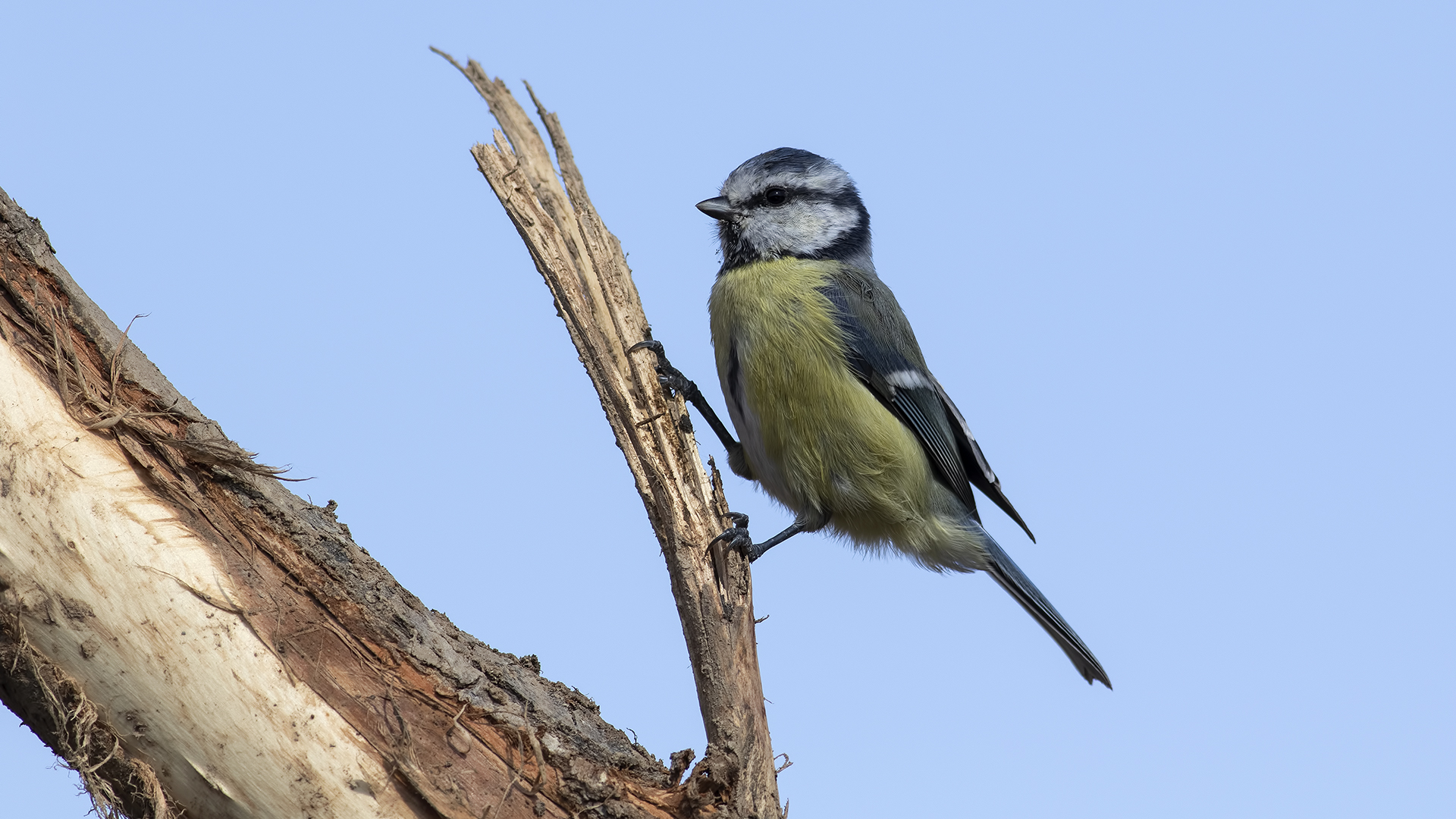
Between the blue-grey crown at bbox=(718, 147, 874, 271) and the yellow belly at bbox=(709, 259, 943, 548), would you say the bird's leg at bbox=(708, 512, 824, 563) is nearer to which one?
the yellow belly at bbox=(709, 259, 943, 548)

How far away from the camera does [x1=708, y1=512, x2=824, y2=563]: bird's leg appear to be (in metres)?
3.46

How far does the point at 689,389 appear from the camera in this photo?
4.33 metres

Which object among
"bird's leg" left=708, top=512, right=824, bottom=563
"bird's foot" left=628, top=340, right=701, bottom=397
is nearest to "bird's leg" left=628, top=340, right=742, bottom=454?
"bird's foot" left=628, top=340, right=701, bottom=397

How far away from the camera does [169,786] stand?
Result: 2.61 m

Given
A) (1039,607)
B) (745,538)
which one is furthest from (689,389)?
(1039,607)

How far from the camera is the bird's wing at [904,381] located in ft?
14.8

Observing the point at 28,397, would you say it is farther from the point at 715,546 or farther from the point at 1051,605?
→ the point at 1051,605

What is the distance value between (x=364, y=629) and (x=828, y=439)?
6.85 ft

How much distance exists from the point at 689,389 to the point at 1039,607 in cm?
189

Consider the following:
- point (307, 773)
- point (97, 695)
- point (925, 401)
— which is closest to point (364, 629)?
point (307, 773)

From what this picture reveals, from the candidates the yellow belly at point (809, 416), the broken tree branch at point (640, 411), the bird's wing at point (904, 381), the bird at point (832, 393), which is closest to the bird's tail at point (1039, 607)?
the bird at point (832, 393)

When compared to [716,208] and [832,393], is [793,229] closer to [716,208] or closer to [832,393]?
[716,208]

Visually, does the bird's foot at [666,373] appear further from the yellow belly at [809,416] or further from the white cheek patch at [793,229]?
the white cheek patch at [793,229]

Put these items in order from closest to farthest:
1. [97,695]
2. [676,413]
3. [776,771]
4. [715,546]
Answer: [97,695] < [776,771] < [715,546] < [676,413]
